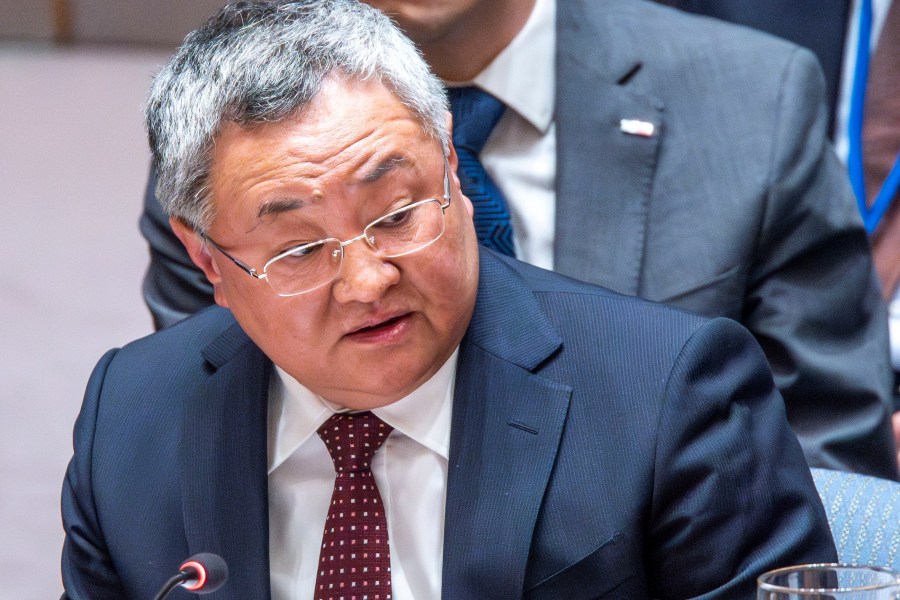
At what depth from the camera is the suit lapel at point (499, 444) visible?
1.62 meters

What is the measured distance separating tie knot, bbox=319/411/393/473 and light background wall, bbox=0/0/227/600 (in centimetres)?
64

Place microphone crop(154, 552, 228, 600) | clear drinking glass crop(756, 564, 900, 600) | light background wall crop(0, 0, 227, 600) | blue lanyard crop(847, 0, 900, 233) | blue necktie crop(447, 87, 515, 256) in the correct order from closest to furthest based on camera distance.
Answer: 1. clear drinking glass crop(756, 564, 900, 600)
2. microphone crop(154, 552, 228, 600)
3. blue necktie crop(447, 87, 515, 256)
4. blue lanyard crop(847, 0, 900, 233)
5. light background wall crop(0, 0, 227, 600)

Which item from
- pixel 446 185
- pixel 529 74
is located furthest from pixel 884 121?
pixel 446 185

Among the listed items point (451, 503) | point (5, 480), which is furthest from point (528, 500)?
point (5, 480)

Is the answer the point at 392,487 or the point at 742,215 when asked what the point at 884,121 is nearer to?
the point at 742,215

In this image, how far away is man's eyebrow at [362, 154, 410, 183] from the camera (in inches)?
61.7

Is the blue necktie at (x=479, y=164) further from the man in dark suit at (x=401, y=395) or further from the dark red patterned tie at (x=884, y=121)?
the dark red patterned tie at (x=884, y=121)

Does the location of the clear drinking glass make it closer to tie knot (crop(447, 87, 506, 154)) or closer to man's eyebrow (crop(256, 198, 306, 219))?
man's eyebrow (crop(256, 198, 306, 219))

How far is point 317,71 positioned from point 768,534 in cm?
72

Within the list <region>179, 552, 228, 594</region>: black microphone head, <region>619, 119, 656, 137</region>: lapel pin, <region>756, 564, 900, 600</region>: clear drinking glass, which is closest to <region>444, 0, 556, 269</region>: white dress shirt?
<region>619, 119, 656, 137</region>: lapel pin

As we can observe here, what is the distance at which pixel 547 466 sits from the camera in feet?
5.41

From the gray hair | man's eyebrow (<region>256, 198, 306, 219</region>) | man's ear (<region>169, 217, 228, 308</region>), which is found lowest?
man's ear (<region>169, 217, 228, 308</region>)

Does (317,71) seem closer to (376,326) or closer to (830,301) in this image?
(376,326)

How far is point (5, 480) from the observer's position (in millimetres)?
3779
